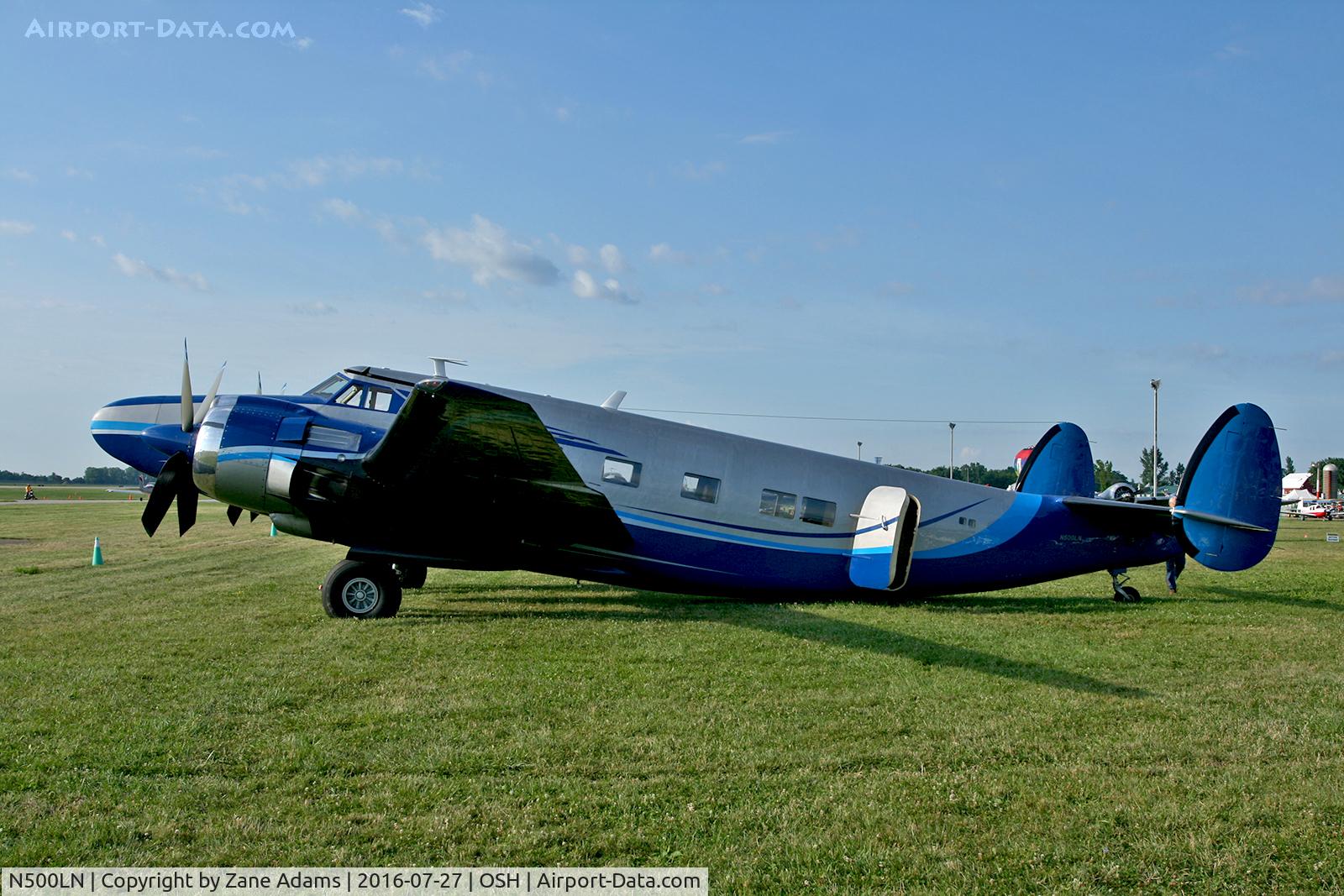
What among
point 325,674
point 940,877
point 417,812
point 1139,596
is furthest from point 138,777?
point 1139,596

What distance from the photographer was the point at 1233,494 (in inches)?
497

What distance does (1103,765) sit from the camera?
5.77 meters

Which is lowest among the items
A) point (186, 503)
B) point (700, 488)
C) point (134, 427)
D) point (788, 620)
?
point (788, 620)

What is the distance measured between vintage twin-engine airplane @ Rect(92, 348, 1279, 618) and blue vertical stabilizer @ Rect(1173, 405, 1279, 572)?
0.08ft

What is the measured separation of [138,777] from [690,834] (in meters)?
3.54

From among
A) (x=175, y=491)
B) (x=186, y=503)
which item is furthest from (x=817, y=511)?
(x=175, y=491)

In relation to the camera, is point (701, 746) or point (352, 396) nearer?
point (701, 746)

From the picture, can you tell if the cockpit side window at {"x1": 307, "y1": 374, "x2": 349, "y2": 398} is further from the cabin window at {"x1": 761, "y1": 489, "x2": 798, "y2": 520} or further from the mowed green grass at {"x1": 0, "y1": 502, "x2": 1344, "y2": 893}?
the cabin window at {"x1": 761, "y1": 489, "x2": 798, "y2": 520}

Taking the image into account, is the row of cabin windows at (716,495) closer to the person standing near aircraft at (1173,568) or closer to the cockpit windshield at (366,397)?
the cockpit windshield at (366,397)

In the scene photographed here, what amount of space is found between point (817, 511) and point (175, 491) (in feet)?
31.3

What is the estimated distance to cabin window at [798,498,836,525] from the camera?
1288 cm

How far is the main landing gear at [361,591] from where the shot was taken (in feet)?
38.7

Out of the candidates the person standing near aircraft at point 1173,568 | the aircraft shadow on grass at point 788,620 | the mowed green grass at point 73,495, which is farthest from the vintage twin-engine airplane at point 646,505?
the mowed green grass at point 73,495

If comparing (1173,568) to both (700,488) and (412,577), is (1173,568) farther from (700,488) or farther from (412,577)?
(412,577)
